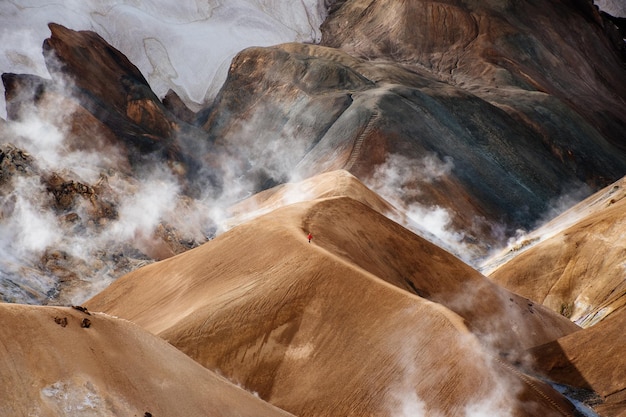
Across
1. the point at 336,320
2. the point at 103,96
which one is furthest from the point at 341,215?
the point at 103,96

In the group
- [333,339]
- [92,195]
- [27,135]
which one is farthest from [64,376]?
[27,135]

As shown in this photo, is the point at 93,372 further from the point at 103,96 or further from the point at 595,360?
the point at 103,96

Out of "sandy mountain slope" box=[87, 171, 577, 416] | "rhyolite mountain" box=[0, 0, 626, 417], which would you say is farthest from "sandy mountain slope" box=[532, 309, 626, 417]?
"sandy mountain slope" box=[87, 171, 577, 416]

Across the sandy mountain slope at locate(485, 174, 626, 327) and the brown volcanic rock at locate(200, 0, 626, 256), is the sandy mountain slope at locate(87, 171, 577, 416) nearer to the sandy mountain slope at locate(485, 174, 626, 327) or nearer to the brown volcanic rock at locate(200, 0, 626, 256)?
the sandy mountain slope at locate(485, 174, 626, 327)

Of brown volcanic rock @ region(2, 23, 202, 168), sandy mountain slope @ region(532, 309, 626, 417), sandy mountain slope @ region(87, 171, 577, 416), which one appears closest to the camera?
sandy mountain slope @ region(87, 171, 577, 416)

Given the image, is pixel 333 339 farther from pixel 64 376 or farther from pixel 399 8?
pixel 399 8

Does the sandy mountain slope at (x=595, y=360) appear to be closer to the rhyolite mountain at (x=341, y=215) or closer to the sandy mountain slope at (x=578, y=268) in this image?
the rhyolite mountain at (x=341, y=215)

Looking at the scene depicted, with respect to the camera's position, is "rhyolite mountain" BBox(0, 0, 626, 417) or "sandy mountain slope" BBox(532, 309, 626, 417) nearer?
"rhyolite mountain" BBox(0, 0, 626, 417)
